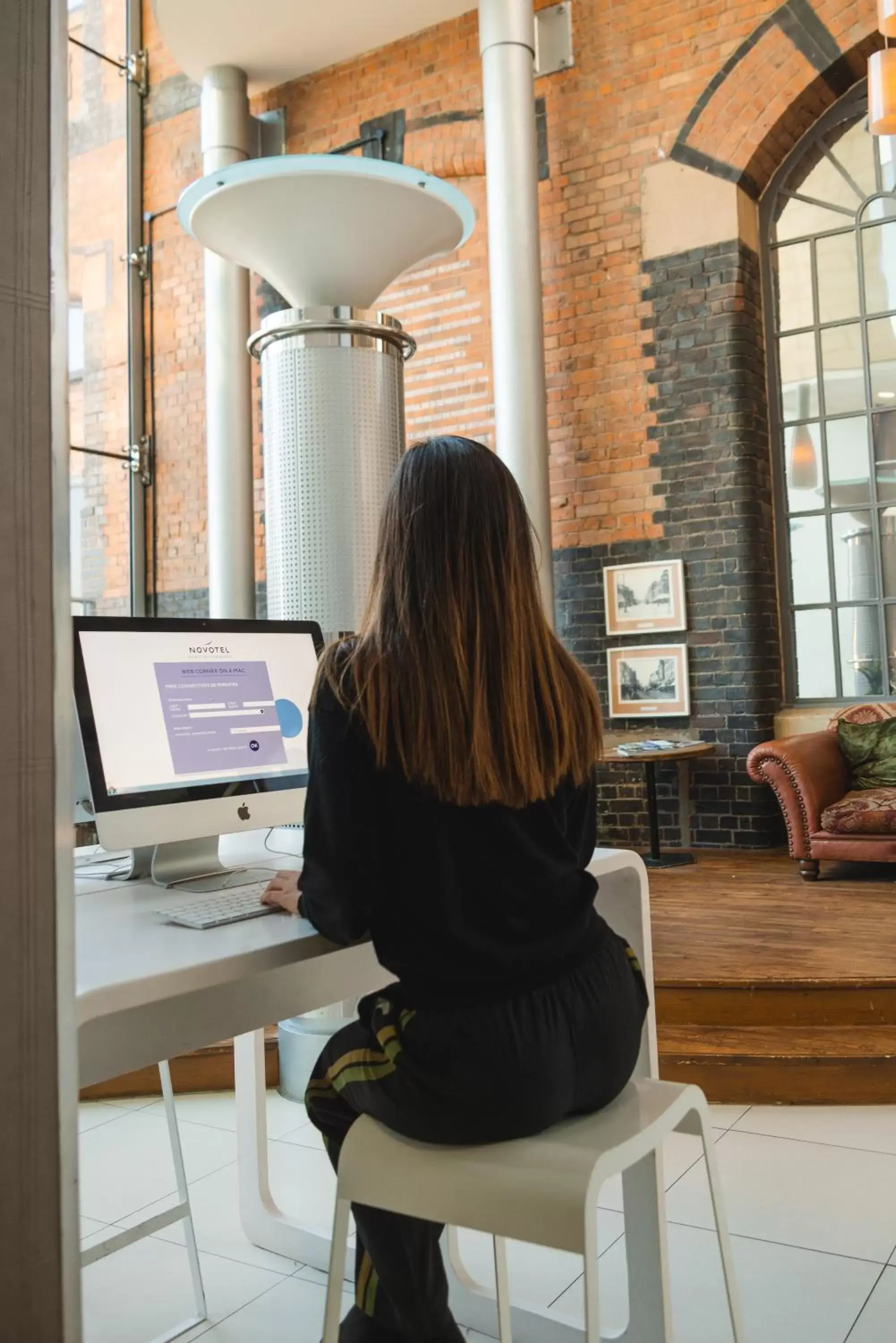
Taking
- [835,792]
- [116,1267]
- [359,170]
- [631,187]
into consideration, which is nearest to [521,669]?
[116,1267]

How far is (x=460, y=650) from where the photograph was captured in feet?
4.86

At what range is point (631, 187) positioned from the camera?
608 centimetres

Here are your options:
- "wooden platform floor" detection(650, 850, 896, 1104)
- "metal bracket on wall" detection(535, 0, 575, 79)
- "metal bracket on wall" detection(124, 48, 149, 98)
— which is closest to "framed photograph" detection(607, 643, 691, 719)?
"wooden platform floor" detection(650, 850, 896, 1104)

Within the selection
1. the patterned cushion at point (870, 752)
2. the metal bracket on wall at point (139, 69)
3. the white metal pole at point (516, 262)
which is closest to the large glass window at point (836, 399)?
the patterned cushion at point (870, 752)

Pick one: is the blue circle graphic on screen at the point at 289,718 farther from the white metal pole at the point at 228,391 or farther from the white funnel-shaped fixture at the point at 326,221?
the white metal pole at the point at 228,391

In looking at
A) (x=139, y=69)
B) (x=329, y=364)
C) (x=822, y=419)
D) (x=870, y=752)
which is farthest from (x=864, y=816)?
(x=139, y=69)

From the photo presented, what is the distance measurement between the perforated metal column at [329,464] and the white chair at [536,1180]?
2469 mm

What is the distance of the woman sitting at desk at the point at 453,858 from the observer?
1420 millimetres

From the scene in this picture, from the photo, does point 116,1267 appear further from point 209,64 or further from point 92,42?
point 92,42

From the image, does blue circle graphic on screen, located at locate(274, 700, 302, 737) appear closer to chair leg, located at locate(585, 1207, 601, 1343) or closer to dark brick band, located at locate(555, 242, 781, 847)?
chair leg, located at locate(585, 1207, 601, 1343)

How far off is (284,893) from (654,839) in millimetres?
4119

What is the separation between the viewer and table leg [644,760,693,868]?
5.50 m

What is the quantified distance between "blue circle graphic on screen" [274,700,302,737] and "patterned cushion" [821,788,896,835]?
3367 mm

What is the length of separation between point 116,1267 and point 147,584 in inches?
233
